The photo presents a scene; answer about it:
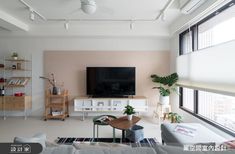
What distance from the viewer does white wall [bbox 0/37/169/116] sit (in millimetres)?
5598

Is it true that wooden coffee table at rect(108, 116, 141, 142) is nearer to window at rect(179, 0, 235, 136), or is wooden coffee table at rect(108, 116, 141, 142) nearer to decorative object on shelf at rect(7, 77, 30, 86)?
window at rect(179, 0, 235, 136)

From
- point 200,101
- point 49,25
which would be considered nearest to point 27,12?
point 49,25

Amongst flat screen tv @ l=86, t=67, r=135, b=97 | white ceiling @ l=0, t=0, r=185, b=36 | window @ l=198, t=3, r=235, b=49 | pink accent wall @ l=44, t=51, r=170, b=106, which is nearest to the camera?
window @ l=198, t=3, r=235, b=49

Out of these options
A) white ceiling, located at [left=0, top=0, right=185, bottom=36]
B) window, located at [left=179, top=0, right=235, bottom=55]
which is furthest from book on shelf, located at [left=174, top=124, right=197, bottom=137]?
white ceiling, located at [left=0, top=0, right=185, bottom=36]

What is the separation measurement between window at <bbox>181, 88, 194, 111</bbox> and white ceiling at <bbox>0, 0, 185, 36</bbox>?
1774 mm

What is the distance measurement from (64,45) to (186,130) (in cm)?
417

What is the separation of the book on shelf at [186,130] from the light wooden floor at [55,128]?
2.86ft

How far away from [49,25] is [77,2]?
1939 millimetres

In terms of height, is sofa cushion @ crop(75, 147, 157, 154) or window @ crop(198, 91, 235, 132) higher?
sofa cushion @ crop(75, 147, 157, 154)

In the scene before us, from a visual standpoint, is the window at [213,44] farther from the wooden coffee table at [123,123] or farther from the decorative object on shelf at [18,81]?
the decorative object on shelf at [18,81]

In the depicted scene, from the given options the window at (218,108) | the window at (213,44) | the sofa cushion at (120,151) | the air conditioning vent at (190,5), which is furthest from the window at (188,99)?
the sofa cushion at (120,151)

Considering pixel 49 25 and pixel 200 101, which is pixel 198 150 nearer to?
pixel 200 101

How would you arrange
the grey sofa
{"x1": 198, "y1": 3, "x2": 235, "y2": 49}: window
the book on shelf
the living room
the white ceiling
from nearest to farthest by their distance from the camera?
the grey sofa
the book on shelf
{"x1": 198, "y1": 3, "x2": 235, "y2": 49}: window
the white ceiling
the living room

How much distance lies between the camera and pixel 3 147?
3.22 ft
